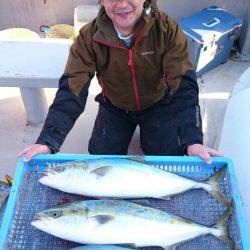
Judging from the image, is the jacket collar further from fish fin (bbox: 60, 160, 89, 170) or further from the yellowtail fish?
the yellowtail fish

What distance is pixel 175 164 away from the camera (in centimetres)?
186

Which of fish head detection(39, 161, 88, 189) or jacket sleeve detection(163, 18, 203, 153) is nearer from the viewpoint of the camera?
fish head detection(39, 161, 88, 189)

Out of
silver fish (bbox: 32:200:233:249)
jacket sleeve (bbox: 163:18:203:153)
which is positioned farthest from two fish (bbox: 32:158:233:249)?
jacket sleeve (bbox: 163:18:203:153)

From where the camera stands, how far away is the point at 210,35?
11.9 ft

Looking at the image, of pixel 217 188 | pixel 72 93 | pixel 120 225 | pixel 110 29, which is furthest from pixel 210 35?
pixel 120 225

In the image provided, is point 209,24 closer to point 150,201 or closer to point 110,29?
point 110,29

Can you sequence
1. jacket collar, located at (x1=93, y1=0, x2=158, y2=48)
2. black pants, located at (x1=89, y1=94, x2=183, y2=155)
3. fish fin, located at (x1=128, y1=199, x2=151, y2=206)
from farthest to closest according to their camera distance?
black pants, located at (x1=89, y1=94, x2=183, y2=155) → jacket collar, located at (x1=93, y1=0, x2=158, y2=48) → fish fin, located at (x1=128, y1=199, x2=151, y2=206)

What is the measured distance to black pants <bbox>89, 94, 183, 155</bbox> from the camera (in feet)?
8.80

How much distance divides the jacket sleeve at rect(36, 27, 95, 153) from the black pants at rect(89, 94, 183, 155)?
0.49 m

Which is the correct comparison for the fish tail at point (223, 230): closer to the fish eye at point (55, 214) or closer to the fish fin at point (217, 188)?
the fish fin at point (217, 188)

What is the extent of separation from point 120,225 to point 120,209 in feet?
0.25

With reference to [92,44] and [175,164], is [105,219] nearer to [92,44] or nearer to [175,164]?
[175,164]

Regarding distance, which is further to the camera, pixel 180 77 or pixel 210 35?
pixel 210 35

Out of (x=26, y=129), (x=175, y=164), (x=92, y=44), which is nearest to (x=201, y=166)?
(x=175, y=164)
